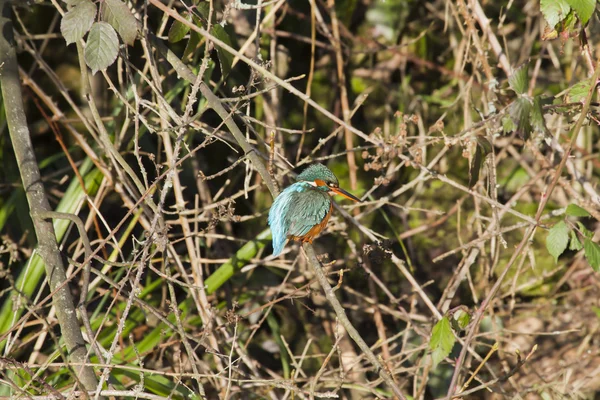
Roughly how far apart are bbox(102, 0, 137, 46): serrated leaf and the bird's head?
3.58 feet

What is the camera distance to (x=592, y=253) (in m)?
2.21

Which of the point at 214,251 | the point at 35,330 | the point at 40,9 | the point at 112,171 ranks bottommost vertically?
the point at 35,330

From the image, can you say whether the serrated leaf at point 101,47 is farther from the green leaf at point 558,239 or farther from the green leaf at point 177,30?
the green leaf at point 558,239

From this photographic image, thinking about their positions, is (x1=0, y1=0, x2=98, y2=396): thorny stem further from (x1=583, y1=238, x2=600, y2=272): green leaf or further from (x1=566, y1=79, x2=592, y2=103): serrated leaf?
(x1=566, y1=79, x2=592, y2=103): serrated leaf

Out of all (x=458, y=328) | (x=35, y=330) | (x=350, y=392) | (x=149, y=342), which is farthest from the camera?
(x=350, y=392)

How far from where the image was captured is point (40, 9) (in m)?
3.51

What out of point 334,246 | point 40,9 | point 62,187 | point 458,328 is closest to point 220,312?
point 334,246

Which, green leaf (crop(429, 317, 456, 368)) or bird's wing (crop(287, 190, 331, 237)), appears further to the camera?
bird's wing (crop(287, 190, 331, 237))

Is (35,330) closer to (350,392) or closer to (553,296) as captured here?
(350,392)

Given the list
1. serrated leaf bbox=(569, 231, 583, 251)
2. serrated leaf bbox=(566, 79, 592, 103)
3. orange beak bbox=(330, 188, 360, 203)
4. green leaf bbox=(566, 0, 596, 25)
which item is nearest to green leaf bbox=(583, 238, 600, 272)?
serrated leaf bbox=(569, 231, 583, 251)

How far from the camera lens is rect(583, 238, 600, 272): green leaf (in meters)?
2.19

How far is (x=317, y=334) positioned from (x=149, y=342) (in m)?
0.99

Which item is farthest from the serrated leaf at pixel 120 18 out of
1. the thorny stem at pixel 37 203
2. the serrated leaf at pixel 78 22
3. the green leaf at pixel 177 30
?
the thorny stem at pixel 37 203

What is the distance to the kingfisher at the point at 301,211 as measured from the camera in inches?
106
